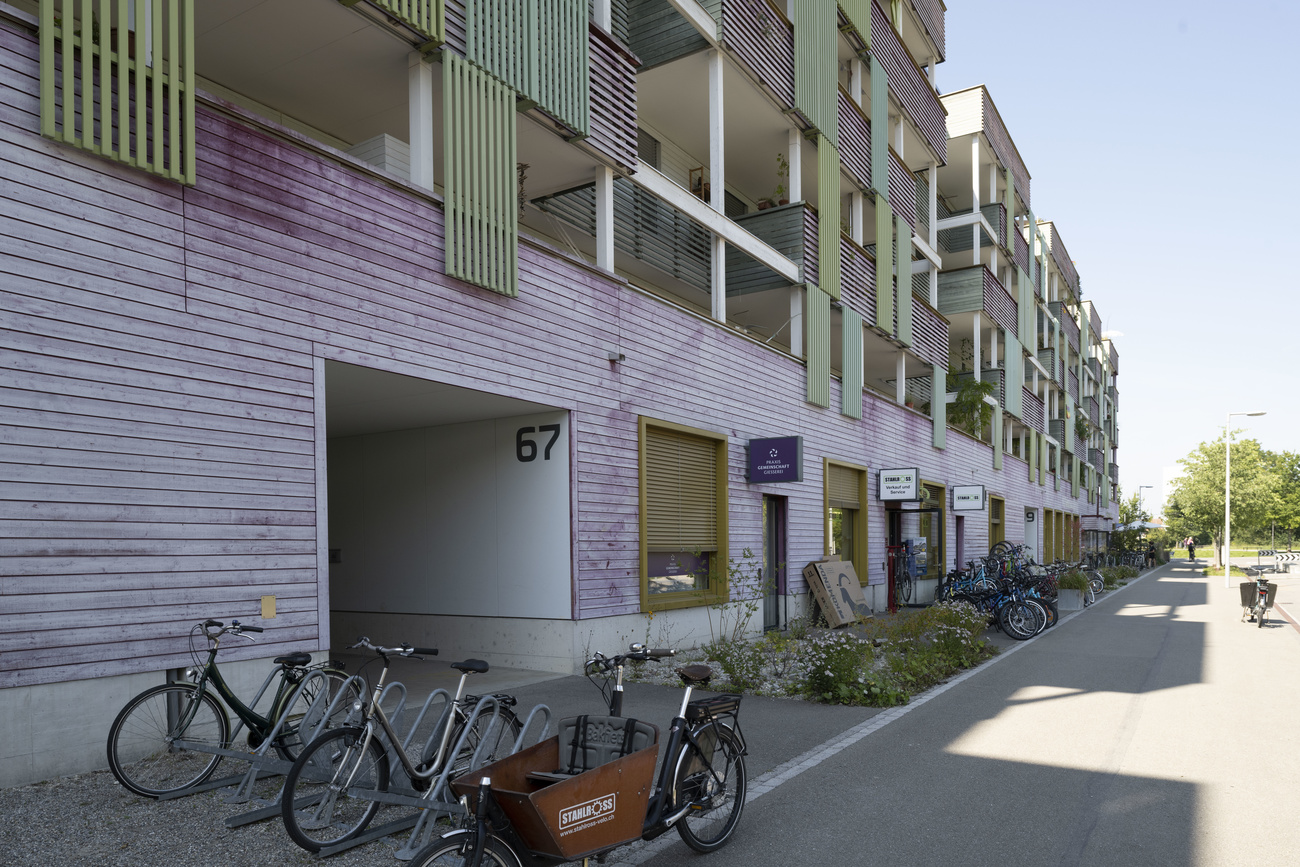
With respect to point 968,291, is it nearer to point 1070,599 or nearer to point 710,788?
point 1070,599

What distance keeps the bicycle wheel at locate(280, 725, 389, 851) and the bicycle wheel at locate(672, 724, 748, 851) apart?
156cm

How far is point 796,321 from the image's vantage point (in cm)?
1702

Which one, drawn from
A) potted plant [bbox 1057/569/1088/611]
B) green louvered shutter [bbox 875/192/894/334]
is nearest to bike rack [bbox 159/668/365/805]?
green louvered shutter [bbox 875/192/894/334]

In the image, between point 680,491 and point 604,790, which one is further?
point 680,491

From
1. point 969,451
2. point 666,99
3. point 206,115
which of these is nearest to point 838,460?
point 666,99

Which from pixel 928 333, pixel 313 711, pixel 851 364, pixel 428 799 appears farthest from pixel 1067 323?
pixel 428 799

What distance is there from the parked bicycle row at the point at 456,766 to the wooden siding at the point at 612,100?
753 centimetres

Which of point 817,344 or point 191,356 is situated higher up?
point 817,344

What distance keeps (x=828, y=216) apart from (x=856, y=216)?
110 inches

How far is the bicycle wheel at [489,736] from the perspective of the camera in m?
5.10

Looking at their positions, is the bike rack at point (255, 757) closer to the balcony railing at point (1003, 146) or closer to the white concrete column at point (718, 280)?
the white concrete column at point (718, 280)

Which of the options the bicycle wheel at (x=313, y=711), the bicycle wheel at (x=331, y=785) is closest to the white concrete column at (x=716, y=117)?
the bicycle wheel at (x=313, y=711)

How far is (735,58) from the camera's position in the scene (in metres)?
14.4

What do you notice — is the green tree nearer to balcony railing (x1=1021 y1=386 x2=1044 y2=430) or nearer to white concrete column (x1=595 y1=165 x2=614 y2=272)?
balcony railing (x1=1021 y1=386 x2=1044 y2=430)
